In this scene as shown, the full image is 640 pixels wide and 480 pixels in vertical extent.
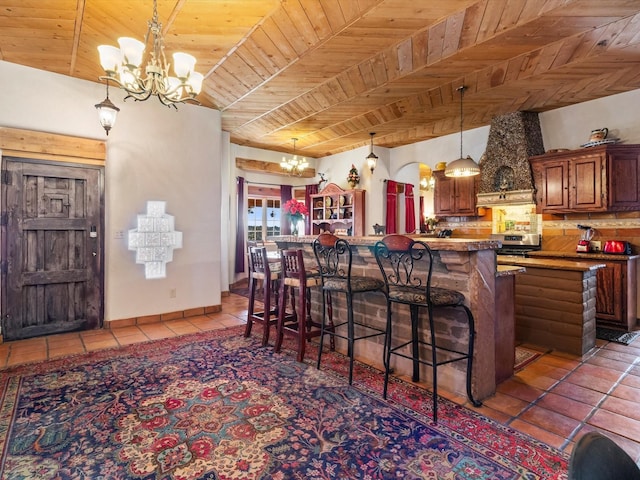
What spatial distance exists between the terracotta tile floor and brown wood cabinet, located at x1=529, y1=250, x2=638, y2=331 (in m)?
0.50

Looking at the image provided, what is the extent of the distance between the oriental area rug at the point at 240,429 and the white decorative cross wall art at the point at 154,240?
66.8 inches

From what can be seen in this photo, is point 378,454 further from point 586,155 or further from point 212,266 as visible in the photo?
point 586,155

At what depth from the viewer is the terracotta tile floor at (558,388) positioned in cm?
209

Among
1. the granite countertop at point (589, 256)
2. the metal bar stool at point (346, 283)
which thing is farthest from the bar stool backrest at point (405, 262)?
the granite countertop at point (589, 256)

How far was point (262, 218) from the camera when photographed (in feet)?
29.0

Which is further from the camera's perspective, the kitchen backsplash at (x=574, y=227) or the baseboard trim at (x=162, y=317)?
the kitchen backsplash at (x=574, y=227)

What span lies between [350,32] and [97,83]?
3.19 meters

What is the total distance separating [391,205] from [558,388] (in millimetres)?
5255

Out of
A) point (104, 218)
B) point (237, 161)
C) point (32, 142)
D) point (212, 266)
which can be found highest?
point (237, 161)

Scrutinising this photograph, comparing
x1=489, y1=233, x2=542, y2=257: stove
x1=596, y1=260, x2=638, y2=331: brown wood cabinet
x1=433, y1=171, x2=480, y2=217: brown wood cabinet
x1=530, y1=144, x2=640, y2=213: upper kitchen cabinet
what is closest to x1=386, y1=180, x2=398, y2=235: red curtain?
x1=433, y1=171, x2=480, y2=217: brown wood cabinet

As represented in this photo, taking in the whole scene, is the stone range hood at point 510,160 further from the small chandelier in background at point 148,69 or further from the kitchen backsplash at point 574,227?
the small chandelier in background at point 148,69

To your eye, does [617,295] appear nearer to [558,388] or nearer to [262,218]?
[558,388]

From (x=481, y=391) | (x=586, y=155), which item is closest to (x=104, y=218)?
(x=481, y=391)

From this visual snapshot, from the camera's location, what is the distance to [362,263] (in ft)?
10.6
